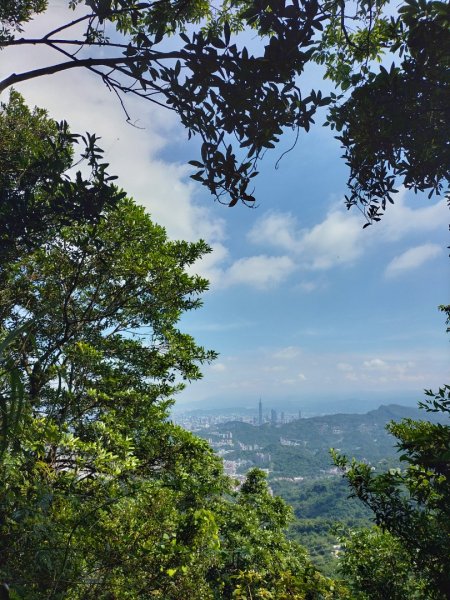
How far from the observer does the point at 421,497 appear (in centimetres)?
390

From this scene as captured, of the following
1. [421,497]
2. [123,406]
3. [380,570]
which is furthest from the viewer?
[123,406]

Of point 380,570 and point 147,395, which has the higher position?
point 147,395

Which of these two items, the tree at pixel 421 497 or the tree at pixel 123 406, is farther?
the tree at pixel 123 406

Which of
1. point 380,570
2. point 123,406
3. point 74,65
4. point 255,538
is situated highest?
point 74,65

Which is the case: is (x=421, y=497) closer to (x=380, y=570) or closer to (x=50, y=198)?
(x=380, y=570)

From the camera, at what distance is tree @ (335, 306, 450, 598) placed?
3.36m

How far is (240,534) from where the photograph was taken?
14.0 m

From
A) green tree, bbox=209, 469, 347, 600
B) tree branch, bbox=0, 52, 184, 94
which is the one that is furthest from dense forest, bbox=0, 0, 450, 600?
green tree, bbox=209, 469, 347, 600

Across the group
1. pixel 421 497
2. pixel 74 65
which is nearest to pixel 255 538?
pixel 421 497

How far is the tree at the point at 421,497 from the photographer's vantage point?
336 centimetres

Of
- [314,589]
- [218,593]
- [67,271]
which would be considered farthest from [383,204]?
[218,593]

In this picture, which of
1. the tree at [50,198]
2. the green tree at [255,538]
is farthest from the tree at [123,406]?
the green tree at [255,538]

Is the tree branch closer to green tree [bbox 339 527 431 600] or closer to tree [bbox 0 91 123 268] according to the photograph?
tree [bbox 0 91 123 268]

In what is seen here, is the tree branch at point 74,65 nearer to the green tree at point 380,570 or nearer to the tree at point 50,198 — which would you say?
the tree at point 50,198
